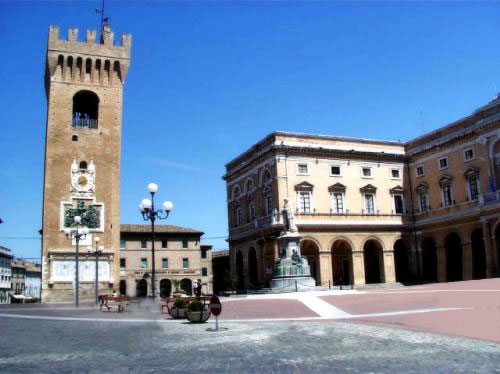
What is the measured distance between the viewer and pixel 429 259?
48188mm

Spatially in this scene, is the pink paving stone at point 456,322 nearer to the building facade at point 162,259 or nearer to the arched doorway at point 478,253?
the arched doorway at point 478,253

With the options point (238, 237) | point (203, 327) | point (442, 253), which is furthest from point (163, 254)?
point (203, 327)

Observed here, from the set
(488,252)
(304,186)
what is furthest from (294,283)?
(488,252)

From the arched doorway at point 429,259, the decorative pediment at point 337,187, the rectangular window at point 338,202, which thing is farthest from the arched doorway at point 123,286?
the arched doorway at point 429,259

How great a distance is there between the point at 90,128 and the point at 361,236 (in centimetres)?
2559

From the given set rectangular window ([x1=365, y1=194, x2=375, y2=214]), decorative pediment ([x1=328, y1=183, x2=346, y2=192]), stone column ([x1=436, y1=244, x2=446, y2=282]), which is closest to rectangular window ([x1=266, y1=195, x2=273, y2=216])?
decorative pediment ([x1=328, y1=183, x2=346, y2=192])

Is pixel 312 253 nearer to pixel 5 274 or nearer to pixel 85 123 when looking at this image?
pixel 85 123

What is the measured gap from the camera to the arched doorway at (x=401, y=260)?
48.3 meters

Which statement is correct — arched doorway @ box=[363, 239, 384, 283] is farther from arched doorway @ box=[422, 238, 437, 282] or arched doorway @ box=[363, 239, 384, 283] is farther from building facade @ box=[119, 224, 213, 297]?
building facade @ box=[119, 224, 213, 297]

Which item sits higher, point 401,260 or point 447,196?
point 447,196

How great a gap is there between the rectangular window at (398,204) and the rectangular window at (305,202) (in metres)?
9.10

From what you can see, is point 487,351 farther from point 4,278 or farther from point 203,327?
point 4,278

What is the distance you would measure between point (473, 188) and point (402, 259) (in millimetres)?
10637

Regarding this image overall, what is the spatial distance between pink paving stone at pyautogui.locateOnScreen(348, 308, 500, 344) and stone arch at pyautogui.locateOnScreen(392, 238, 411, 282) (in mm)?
33504
